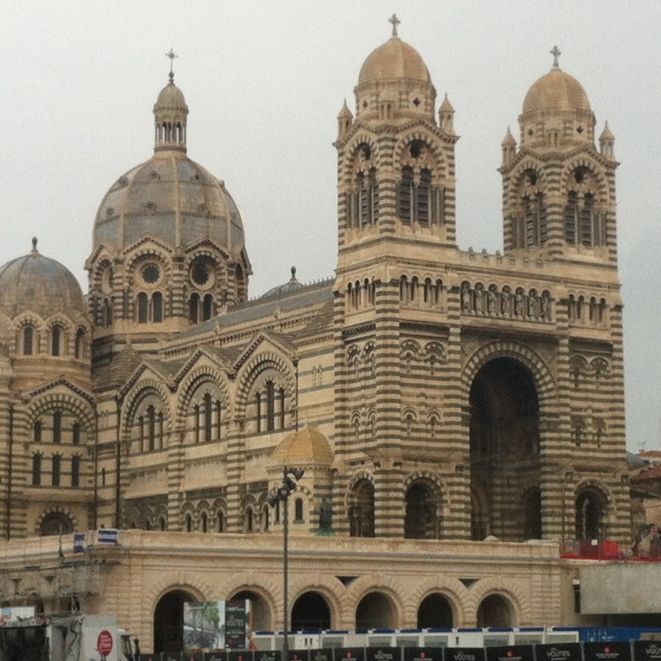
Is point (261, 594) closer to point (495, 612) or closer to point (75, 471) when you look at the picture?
point (495, 612)

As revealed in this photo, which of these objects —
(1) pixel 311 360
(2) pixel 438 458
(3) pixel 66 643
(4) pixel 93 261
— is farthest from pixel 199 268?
(3) pixel 66 643

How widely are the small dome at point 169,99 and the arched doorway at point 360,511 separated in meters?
37.2

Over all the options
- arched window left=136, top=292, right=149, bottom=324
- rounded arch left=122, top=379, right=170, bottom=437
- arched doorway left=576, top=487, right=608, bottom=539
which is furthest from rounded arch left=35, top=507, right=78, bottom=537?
arched doorway left=576, top=487, right=608, bottom=539

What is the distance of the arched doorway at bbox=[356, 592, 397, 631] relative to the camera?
75.4 metres

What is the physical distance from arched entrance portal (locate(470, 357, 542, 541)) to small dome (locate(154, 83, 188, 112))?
106 feet

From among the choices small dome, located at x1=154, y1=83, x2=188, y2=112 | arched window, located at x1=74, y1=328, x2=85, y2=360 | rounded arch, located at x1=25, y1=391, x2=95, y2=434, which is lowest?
rounded arch, located at x1=25, y1=391, x2=95, y2=434

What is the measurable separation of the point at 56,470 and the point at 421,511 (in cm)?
2508

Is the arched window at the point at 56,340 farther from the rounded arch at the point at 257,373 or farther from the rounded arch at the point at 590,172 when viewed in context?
the rounded arch at the point at 590,172

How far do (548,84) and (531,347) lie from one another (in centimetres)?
1262

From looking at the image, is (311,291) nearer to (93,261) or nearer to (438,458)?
(438,458)

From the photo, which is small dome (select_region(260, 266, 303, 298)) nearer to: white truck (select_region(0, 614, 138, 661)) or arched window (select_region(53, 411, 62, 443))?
arched window (select_region(53, 411, 62, 443))

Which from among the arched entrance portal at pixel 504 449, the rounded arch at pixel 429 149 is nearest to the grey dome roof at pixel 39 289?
the arched entrance portal at pixel 504 449

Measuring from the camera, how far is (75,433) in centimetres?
10012

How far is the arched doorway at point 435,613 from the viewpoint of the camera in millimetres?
77375
